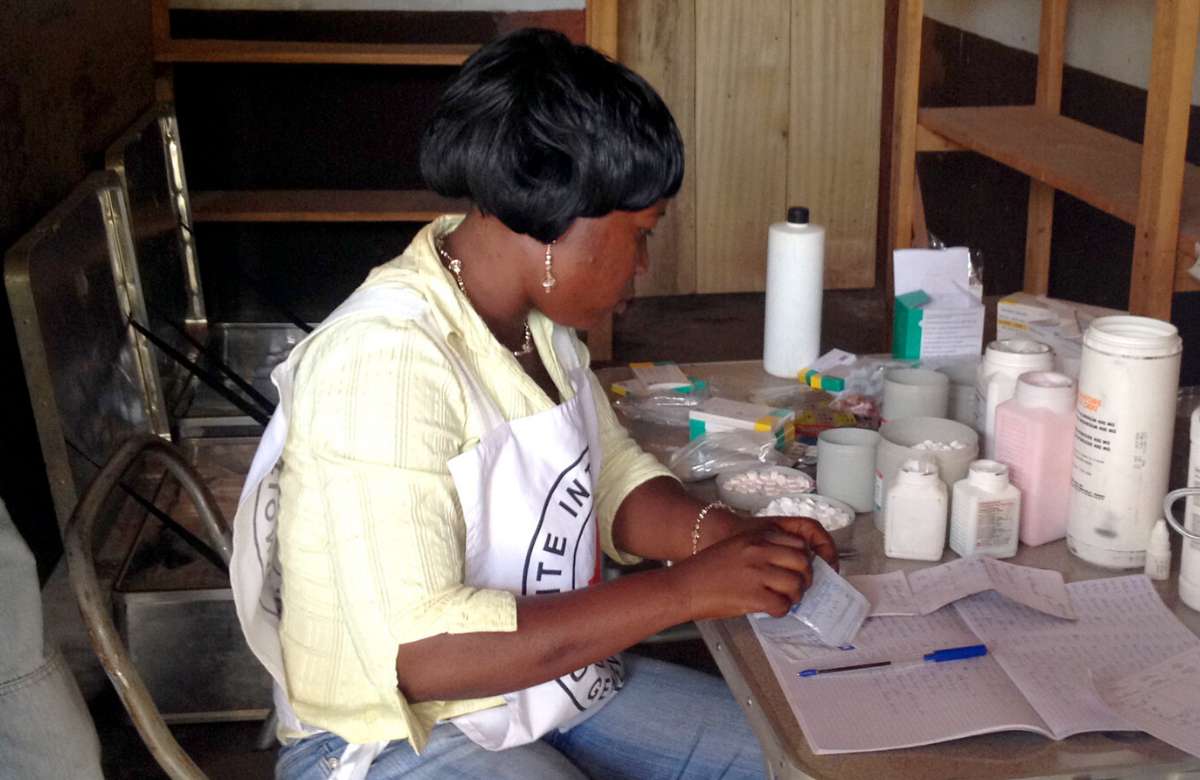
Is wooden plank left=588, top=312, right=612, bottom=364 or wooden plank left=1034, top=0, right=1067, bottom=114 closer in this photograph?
wooden plank left=1034, top=0, right=1067, bottom=114

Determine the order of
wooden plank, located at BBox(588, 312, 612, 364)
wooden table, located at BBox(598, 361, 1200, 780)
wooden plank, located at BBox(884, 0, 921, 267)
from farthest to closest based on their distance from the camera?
1. wooden plank, located at BBox(588, 312, 612, 364)
2. wooden plank, located at BBox(884, 0, 921, 267)
3. wooden table, located at BBox(598, 361, 1200, 780)

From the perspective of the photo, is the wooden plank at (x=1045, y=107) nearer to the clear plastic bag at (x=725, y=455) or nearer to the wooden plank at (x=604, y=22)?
the wooden plank at (x=604, y=22)

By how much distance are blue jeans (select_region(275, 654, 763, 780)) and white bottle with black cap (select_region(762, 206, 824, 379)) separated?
2.12 ft

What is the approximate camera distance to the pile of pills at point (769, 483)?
4.66 feet

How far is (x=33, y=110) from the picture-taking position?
2074 mm

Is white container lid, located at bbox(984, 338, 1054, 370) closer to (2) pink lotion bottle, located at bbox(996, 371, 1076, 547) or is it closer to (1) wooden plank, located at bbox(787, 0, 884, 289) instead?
(2) pink lotion bottle, located at bbox(996, 371, 1076, 547)

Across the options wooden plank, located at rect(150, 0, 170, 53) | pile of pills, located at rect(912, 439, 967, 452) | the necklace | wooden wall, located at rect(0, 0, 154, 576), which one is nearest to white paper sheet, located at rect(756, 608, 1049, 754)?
pile of pills, located at rect(912, 439, 967, 452)

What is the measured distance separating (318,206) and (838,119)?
1892 millimetres

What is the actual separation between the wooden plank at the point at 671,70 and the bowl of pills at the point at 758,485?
2.36 m

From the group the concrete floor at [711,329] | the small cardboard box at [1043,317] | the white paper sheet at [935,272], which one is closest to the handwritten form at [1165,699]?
the small cardboard box at [1043,317]

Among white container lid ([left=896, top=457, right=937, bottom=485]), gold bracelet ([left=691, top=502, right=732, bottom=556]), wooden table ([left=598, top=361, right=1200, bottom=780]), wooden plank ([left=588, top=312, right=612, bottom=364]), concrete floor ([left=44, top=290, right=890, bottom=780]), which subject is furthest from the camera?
concrete floor ([left=44, top=290, right=890, bottom=780])

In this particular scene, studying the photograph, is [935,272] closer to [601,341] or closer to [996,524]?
[996,524]

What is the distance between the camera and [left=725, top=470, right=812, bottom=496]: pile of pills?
1.42 meters

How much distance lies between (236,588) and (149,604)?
2.71 ft
